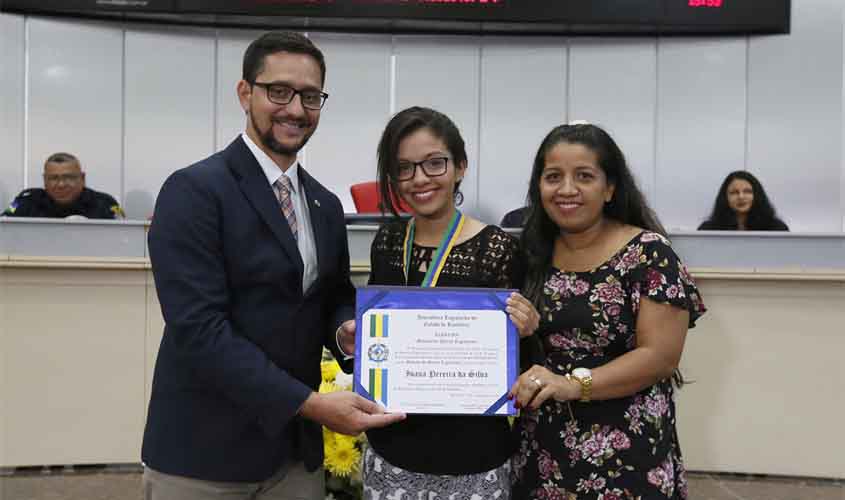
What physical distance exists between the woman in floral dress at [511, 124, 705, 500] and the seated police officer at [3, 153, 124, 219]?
4083 mm

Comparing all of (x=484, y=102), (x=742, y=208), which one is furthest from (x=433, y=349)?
(x=484, y=102)

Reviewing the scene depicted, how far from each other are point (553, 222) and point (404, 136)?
1.40 feet

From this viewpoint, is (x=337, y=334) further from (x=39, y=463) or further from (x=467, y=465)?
(x=39, y=463)

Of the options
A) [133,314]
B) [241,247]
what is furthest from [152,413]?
[133,314]

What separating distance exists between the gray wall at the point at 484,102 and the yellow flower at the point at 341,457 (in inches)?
206

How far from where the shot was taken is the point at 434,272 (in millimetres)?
1623

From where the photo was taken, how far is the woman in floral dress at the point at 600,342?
Result: 153 cm

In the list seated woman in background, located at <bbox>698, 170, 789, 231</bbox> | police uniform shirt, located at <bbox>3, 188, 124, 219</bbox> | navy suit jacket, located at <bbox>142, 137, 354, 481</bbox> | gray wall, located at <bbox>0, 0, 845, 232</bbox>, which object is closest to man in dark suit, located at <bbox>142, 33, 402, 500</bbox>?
navy suit jacket, located at <bbox>142, 137, 354, 481</bbox>

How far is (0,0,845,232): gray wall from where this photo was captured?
6797mm

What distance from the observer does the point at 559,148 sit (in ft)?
5.32

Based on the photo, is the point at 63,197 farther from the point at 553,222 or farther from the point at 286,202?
the point at 553,222

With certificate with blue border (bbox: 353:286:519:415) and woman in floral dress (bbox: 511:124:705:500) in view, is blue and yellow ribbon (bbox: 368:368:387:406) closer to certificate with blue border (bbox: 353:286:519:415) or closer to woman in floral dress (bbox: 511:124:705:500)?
certificate with blue border (bbox: 353:286:519:415)

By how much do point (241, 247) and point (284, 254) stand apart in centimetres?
9

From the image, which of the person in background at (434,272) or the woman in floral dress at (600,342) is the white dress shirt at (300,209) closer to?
the person in background at (434,272)
